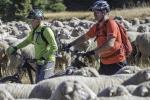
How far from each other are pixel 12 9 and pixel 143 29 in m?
33.6

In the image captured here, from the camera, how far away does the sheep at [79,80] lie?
9.09m

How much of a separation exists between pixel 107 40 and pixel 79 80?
2.70 feet

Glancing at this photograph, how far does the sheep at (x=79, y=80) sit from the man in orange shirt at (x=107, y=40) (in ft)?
1.59

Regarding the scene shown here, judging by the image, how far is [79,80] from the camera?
930 cm

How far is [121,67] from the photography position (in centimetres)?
1015

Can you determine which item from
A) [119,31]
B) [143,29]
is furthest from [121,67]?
[143,29]

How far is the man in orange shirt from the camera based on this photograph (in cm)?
962

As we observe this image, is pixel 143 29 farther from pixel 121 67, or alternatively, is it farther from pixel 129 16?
pixel 129 16

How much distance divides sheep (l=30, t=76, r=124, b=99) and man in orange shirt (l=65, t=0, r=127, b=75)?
0.48 meters

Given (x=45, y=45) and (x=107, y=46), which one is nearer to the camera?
(x=107, y=46)

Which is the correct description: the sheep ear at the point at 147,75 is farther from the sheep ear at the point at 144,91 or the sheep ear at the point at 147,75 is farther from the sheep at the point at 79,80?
the sheep ear at the point at 144,91

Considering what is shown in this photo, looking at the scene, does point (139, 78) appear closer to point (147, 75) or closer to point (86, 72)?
point (147, 75)

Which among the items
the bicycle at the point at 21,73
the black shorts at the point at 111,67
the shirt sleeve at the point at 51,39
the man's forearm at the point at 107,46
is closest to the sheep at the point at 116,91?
the man's forearm at the point at 107,46

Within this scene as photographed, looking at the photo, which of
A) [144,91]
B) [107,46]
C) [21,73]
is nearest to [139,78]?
[107,46]
